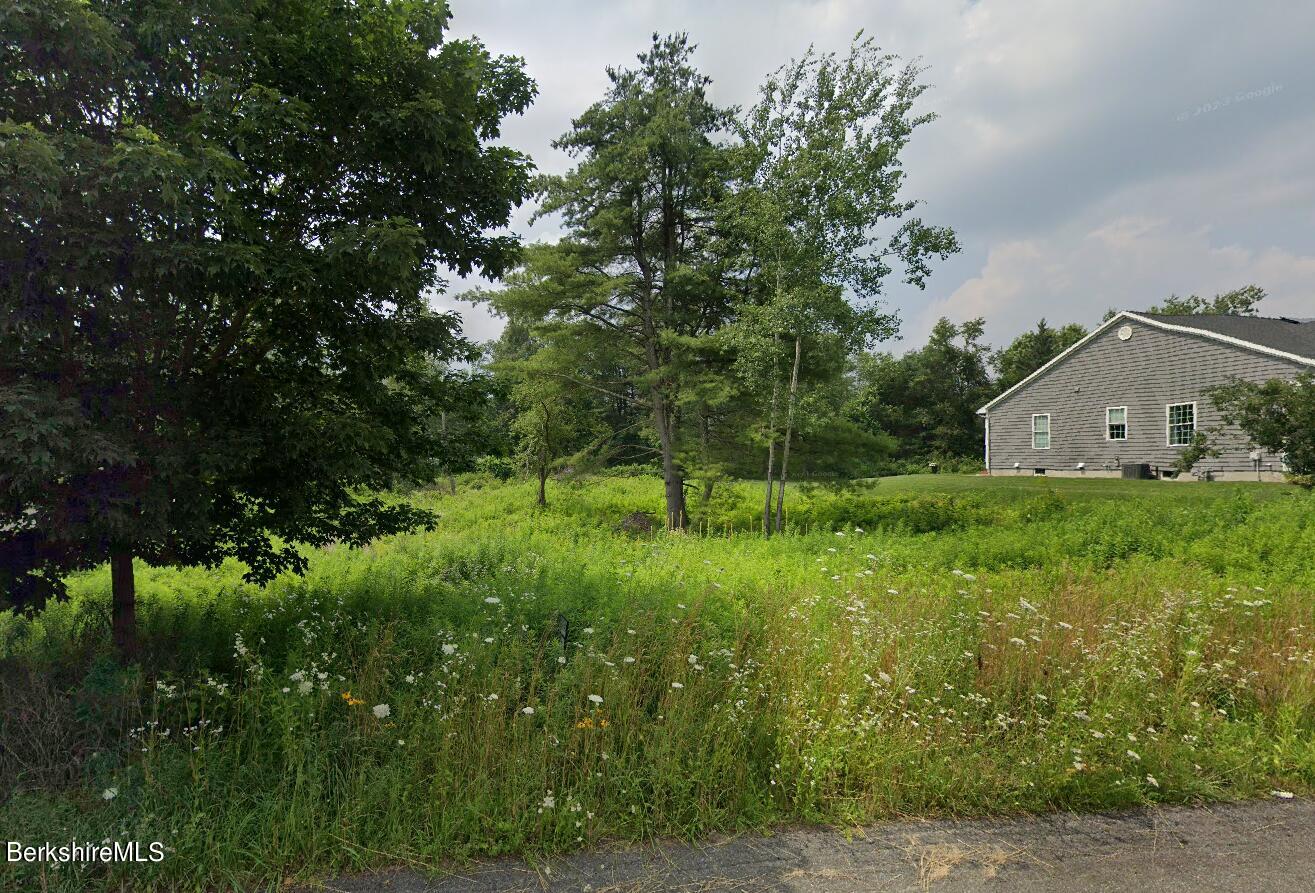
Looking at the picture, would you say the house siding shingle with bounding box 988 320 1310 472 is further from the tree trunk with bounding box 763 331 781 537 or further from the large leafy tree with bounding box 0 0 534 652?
the large leafy tree with bounding box 0 0 534 652

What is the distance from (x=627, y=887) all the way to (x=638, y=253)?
14.1m

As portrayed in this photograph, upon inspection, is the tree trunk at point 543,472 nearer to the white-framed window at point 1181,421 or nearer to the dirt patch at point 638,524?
the dirt patch at point 638,524

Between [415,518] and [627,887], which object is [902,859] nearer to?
[627,887]

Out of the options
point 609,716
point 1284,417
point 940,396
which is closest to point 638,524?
point 609,716

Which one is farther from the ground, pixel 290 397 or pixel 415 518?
pixel 290 397

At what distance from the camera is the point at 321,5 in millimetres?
4398

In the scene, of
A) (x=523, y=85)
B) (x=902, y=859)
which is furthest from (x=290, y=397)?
(x=902, y=859)

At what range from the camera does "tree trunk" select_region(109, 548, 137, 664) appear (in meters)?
4.52

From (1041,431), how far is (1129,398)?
149 inches

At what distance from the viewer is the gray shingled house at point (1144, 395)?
62.2 feet

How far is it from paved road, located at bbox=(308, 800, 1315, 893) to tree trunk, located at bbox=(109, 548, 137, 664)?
3.17 m

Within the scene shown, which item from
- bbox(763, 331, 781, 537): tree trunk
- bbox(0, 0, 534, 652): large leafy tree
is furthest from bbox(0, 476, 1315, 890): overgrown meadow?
bbox(763, 331, 781, 537): tree trunk

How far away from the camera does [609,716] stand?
347 cm

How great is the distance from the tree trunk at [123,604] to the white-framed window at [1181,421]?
86.0 feet
